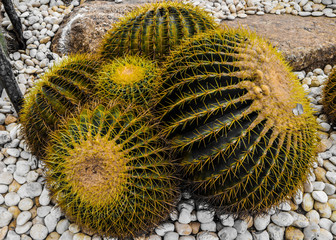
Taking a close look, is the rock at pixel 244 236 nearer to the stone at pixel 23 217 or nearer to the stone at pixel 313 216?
the stone at pixel 313 216

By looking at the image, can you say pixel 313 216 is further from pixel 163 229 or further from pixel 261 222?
pixel 163 229

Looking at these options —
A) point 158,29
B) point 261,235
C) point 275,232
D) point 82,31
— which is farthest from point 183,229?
point 82,31

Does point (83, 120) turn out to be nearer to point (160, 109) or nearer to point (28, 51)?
point (160, 109)

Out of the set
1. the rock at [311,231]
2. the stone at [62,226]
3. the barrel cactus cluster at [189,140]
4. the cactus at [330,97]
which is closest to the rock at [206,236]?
the barrel cactus cluster at [189,140]

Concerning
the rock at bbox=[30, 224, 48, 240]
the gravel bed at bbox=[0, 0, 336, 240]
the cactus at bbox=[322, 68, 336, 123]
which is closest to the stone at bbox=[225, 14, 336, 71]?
the cactus at bbox=[322, 68, 336, 123]

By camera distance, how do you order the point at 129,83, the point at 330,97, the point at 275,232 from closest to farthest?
1. the point at 129,83
2. the point at 275,232
3. the point at 330,97

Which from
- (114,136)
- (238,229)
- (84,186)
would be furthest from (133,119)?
(238,229)
